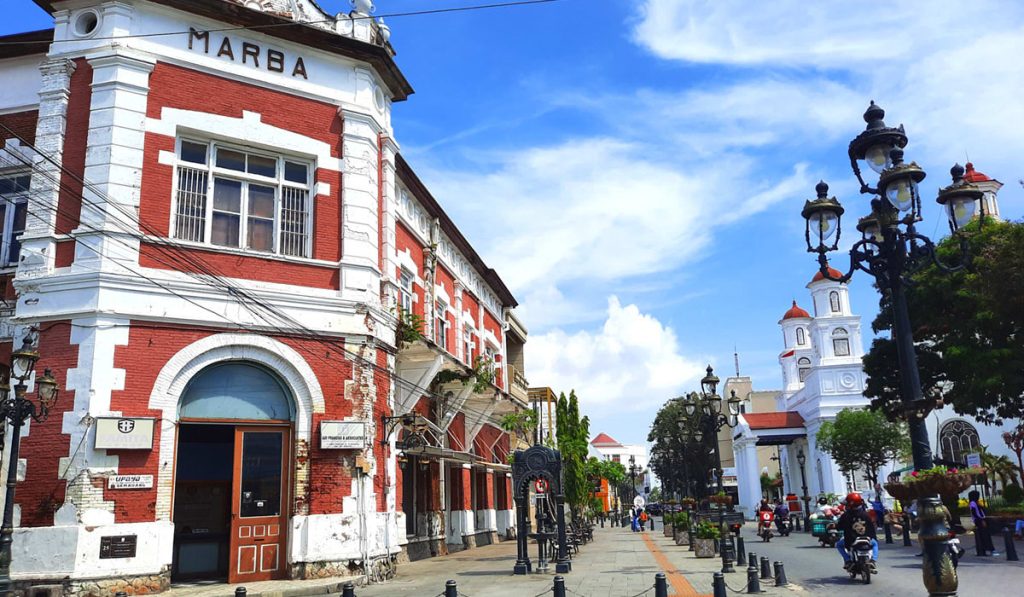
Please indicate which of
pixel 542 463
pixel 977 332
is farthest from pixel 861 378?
pixel 542 463

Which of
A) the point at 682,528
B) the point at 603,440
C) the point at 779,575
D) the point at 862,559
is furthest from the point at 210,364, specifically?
the point at 603,440

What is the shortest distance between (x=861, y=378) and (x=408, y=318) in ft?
198

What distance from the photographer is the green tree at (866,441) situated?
1938 inches

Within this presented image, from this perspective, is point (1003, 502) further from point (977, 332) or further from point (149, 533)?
point (149, 533)

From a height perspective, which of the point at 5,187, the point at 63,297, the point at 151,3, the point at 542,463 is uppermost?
the point at 151,3

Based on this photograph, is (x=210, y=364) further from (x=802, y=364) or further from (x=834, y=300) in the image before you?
(x=802, y=364)

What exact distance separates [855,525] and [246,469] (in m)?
12.3

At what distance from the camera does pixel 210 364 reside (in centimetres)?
1507

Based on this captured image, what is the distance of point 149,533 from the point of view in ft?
44.2

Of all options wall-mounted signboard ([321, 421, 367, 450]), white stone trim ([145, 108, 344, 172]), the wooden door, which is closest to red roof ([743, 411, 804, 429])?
wall-mounted signboard ([321, 421, 367, 450])

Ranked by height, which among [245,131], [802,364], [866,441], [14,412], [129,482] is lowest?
[129,482]

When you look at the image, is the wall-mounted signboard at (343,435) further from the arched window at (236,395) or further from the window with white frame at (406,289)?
the window with white frame at (406,289)

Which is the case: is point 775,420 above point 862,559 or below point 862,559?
above

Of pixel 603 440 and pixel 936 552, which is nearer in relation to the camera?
pixel 936 552
